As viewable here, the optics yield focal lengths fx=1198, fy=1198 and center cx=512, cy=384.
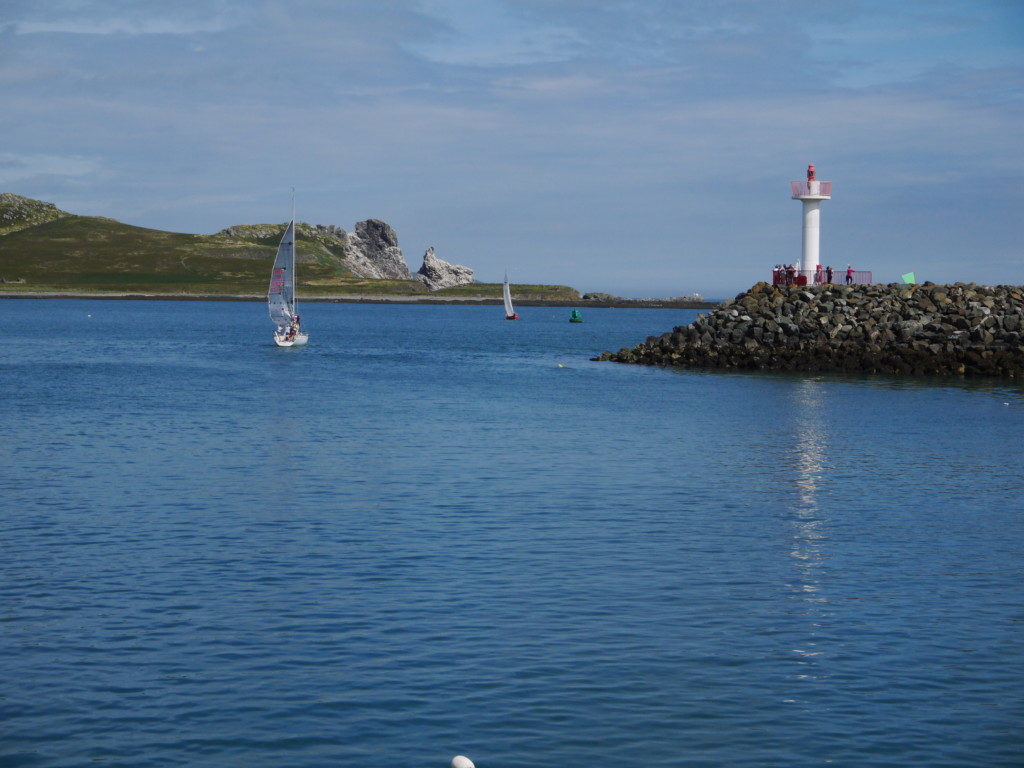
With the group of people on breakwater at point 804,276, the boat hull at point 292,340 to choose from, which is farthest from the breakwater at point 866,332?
the boat hull at point 292,340

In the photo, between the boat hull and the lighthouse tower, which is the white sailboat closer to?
the boat hull

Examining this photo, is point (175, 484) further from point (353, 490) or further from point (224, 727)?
point (224, 727)

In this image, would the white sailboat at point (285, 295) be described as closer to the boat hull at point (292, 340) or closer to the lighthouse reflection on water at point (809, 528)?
the boat hull at point (292, 340)

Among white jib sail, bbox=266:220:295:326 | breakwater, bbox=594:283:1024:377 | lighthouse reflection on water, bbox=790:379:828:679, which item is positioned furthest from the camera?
white jib sail, bbox=266:220:295:326

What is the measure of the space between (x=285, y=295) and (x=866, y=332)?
146ft

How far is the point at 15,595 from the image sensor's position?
19250 millimetres

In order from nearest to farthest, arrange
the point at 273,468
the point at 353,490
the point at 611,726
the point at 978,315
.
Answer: the point at 611,726 → the point at 353,490 → the point at 273,468 → the point at 978,315

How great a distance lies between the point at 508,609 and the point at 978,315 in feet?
190

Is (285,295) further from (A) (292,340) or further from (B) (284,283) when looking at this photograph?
(A) (292,340)

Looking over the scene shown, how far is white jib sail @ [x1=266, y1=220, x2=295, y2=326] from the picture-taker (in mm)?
89125

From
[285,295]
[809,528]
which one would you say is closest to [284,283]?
[285,295]

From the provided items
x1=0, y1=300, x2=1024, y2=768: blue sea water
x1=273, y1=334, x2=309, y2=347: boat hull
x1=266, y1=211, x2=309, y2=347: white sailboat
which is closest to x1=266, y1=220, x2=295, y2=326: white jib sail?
x1=266, y1=211, x2=309, y2=347: white sailboat

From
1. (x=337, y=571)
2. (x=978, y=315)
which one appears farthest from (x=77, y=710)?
(x=978, y=315)

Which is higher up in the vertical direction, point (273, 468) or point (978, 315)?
point (978, 315)
